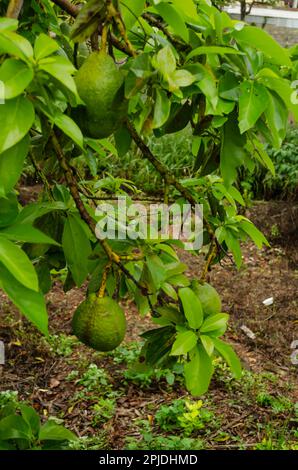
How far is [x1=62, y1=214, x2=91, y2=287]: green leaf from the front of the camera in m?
1.21

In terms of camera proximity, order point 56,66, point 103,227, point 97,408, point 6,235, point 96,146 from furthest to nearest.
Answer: point 97,408, point 96,146, point 103,227, point 6,235, point 56,66

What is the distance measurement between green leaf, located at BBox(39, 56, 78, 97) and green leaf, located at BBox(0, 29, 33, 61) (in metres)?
0.02

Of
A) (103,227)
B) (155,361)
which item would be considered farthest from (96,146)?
(155,361)

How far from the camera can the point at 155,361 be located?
1179 mm

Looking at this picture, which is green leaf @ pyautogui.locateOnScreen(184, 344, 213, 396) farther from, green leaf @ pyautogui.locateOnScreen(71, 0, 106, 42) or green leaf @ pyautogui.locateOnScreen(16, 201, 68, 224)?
green leaf @ pyautogui.locateOnScreen(71, 0, 106, 42)

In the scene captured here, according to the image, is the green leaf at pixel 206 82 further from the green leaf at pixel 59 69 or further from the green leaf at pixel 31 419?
the green leaf at pixel 31 419

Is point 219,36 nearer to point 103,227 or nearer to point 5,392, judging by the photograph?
point 103,227

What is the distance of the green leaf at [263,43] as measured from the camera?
94 centimetres

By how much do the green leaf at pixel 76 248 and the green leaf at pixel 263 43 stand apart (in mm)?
483

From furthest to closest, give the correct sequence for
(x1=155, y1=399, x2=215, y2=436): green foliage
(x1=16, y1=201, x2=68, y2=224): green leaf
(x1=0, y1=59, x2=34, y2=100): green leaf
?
(x1=155, y1=399, x2=215, y2=436): green foliage → (x1=16, y1=201, x2=68, y2=224): green leaf → (x1=0, y1=59, x2=34, y2=100): green leaf

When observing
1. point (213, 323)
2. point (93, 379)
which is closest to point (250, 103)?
point (213, 323)

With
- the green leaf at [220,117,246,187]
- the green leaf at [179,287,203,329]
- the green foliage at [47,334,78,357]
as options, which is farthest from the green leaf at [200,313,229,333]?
the green foliage at [47,334,78,357]

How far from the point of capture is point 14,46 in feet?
2.20

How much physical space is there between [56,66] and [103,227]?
0.50m
